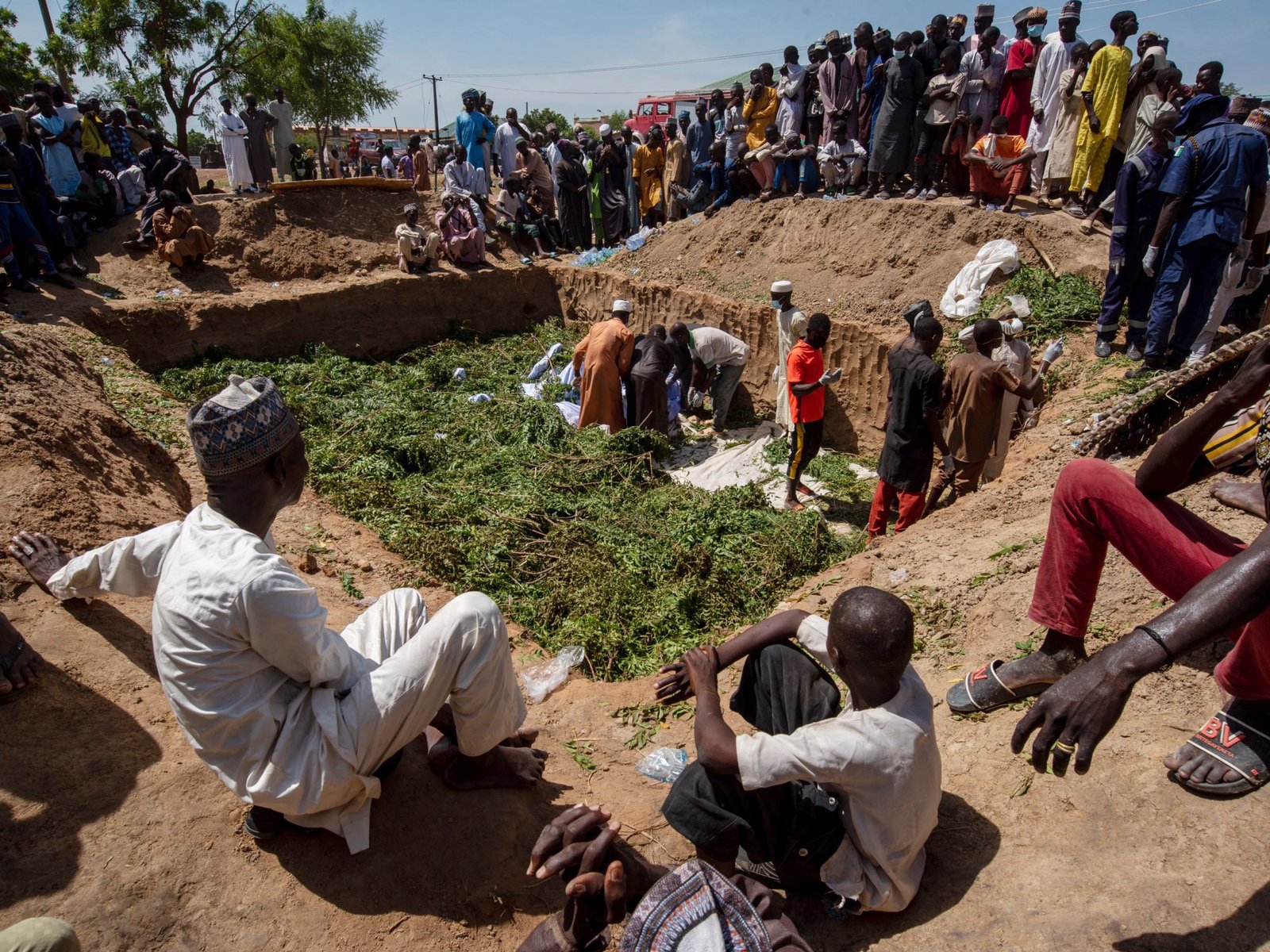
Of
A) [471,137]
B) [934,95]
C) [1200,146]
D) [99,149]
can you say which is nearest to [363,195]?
[471,137]

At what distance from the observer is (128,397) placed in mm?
7117

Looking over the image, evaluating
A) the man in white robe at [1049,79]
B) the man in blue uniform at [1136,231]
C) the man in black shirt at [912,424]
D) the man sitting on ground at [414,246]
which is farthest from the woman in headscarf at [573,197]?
the man in blue uniform at [1136,231]

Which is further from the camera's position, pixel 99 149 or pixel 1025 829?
pixel 99 149

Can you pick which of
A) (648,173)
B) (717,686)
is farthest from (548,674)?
(648,173)

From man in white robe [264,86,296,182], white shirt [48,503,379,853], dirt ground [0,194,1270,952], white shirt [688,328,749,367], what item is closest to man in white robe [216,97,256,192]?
man in white robe [264,86,296,182]

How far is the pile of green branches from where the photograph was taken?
199 inches

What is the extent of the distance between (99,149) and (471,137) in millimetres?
5968

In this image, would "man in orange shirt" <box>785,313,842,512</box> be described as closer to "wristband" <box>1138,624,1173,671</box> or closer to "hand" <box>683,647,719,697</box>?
"hand" <box>683,647,719,697</box>

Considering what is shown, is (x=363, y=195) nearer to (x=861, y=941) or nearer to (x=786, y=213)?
(x=786, y=213)

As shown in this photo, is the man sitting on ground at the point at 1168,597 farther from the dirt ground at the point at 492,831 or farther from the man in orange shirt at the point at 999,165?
the man in orange shirt at the point at 999,165

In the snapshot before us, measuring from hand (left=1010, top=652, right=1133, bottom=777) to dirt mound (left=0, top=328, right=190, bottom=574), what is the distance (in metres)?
4.10

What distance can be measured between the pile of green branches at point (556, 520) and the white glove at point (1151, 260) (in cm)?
335

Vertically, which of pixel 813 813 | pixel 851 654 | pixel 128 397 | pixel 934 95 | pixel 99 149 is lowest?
pixel 128 397

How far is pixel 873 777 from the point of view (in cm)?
210
